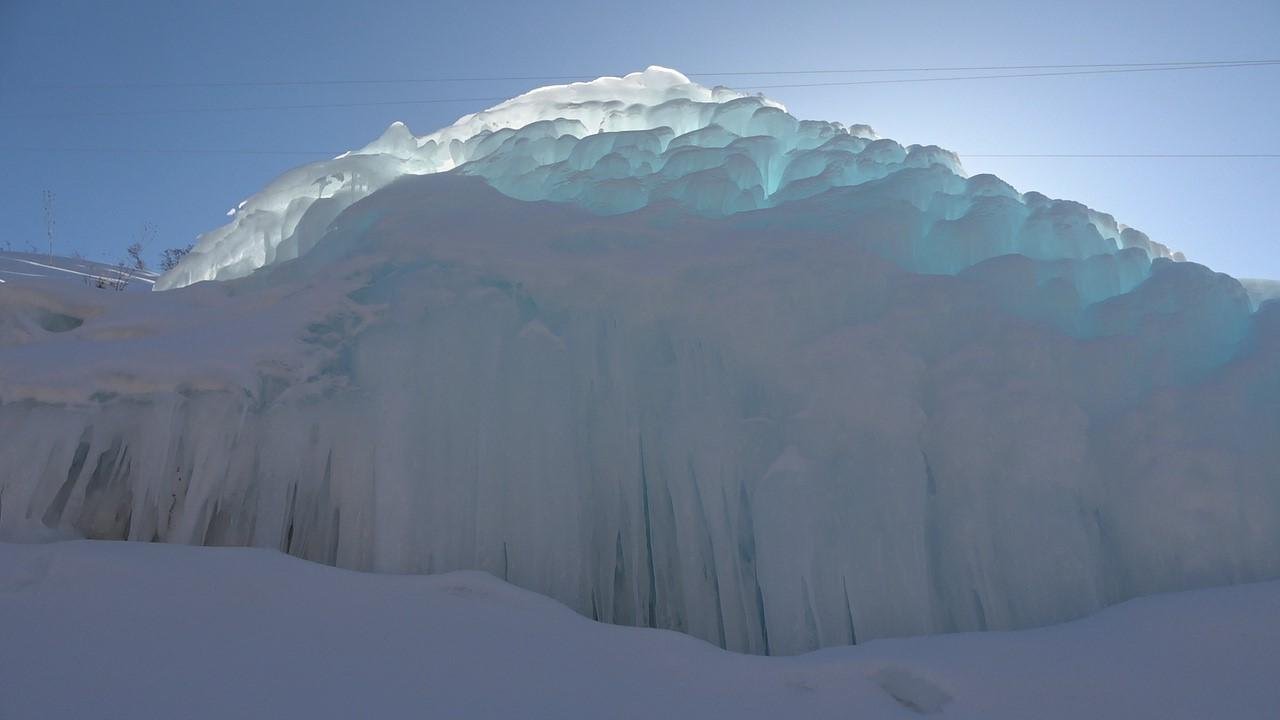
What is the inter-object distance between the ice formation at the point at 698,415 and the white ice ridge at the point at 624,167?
29 cm

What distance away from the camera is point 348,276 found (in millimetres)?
4336

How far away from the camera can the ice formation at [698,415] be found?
11.0ft

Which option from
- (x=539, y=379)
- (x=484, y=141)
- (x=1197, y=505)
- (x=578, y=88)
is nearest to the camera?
(x=1197, y=505)

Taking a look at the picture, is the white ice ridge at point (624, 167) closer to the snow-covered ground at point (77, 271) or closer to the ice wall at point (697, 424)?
the ice wall at point (697, 424)

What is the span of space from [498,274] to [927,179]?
3.05 m

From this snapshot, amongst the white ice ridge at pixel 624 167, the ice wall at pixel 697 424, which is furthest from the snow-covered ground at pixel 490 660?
the white ice ridge at pixel 624 167

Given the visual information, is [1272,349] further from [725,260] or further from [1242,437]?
[725,260]

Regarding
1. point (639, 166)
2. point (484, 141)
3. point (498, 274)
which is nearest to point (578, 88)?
point (484, 141)

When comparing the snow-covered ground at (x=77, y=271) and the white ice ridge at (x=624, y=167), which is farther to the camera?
the snow-covered ground at (x=77, y=271)

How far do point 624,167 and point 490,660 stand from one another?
11.6ft

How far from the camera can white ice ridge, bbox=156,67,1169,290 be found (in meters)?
4.88

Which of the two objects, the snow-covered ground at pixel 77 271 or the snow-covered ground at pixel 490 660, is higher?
the snow-covered ground at pixel 77 271

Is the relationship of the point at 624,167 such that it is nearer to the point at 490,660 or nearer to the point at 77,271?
the point at 490,660

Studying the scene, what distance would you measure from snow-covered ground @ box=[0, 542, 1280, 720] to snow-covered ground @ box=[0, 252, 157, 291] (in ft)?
31.0
